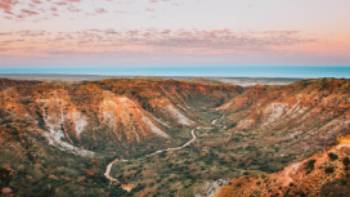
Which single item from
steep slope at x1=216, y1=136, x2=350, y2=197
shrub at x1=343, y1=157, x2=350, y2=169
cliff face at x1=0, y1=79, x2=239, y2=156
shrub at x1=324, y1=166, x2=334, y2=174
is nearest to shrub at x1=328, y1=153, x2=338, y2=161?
steep slope at x1=216, y1=136, x2=350, y2=197

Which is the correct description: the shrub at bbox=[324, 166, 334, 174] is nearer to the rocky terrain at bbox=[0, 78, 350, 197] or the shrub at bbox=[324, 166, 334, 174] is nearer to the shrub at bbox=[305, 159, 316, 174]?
the rocky terrain at bbox=[0, 78, 350, 197]

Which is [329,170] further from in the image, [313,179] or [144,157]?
[144,157]

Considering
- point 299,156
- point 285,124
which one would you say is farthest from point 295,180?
point 285,124

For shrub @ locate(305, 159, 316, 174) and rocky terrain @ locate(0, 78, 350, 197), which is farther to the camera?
rocky terrain @ locate(0, 78, 350, 197)

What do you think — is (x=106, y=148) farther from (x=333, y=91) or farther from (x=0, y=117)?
(x=333, y=91)

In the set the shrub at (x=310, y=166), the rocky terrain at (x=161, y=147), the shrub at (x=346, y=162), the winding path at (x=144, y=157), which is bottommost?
the winding path at (x=144, y=157)

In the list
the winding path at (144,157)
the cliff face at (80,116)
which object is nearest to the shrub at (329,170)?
the winding path at (144,157)

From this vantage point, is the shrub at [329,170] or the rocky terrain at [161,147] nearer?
the shrub at [329,170]

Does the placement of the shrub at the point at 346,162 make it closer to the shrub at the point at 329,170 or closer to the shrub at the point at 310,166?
the shrub at the point at 329,170
